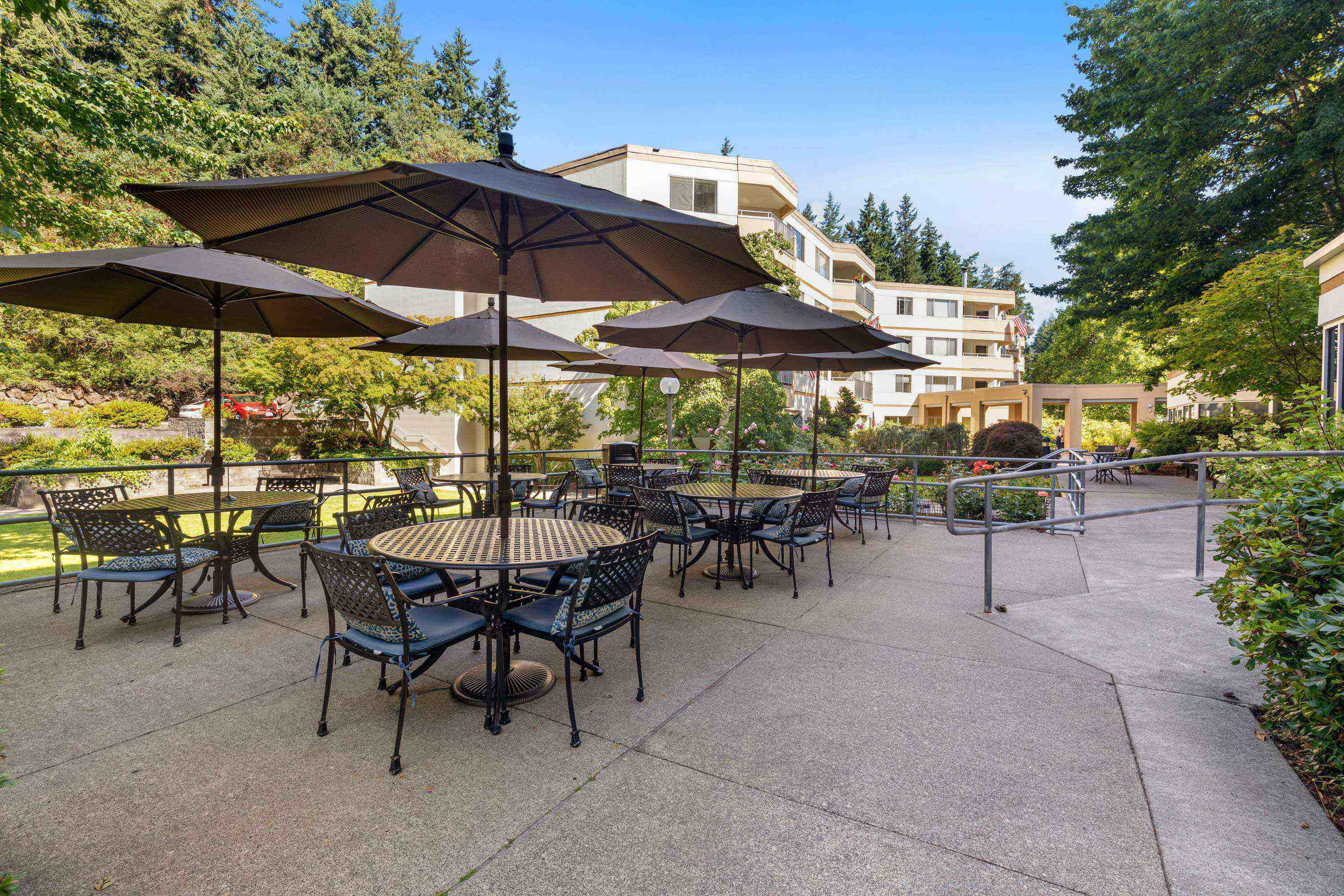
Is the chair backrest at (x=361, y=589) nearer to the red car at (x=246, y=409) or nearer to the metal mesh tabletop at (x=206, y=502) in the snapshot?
the metal mesh tabletop at (x=206, y=502)

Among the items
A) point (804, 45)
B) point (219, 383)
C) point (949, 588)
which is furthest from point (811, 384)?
point (219, 383)

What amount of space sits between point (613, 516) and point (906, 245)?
55.3m

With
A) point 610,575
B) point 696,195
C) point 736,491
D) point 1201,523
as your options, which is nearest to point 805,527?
point 736,491

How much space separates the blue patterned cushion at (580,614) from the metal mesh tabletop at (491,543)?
0.77ft

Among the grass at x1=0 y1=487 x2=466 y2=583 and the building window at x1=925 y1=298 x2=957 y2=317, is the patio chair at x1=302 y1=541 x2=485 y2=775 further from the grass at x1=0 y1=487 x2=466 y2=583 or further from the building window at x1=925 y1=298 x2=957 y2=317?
the building window at x1=925 y1=298 x2=957 y2=317

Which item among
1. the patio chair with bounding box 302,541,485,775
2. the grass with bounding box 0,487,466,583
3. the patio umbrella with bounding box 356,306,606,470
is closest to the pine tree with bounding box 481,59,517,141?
the grass with bounding box 0,487,466,583

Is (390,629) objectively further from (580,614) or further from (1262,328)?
(1262,328)

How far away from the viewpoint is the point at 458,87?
35.1m

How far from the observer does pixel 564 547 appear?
3527 millimetres

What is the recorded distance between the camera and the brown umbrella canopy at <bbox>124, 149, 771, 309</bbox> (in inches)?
116

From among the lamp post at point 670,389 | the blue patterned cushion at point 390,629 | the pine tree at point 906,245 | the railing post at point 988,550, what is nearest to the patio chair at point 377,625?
→ the blue patterned cushion at point 390,629

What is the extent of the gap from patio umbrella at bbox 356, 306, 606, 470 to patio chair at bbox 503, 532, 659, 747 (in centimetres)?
359

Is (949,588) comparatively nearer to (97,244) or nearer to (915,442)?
(97,244)

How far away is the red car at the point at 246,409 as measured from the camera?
64.7ft
